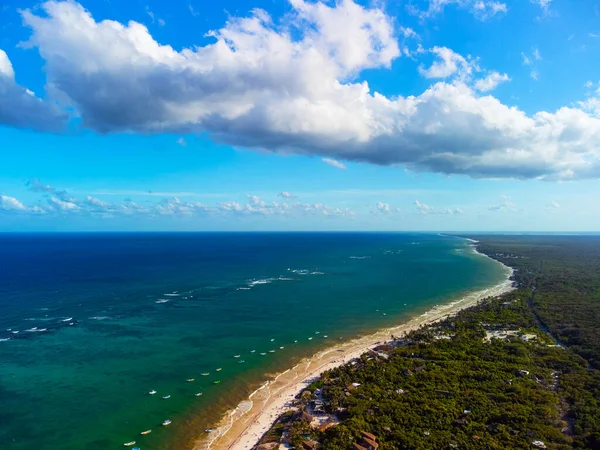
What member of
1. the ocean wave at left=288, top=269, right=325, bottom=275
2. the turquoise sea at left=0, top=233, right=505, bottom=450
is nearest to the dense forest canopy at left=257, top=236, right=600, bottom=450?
the turquoise sea at left=0, top=233, right=505, bottom=450

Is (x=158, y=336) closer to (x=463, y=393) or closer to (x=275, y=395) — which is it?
(x=275, y=395)

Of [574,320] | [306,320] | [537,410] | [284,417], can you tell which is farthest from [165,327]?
[574,320]

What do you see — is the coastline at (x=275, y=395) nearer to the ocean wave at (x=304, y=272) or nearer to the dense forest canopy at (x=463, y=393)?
the dense forest canopy at (x=463, y=393)

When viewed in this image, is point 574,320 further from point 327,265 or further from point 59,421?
point 327,265

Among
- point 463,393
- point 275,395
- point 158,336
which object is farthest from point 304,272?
point 463,393

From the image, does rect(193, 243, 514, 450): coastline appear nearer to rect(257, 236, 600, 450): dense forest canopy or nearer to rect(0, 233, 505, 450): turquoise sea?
rect(0, 233, 505, 450): turquoise sea

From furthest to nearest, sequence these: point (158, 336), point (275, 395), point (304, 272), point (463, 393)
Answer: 1. point (304, 272)
2. point (158, 336)
3. point (275, 395)
4. point (463, 393)
